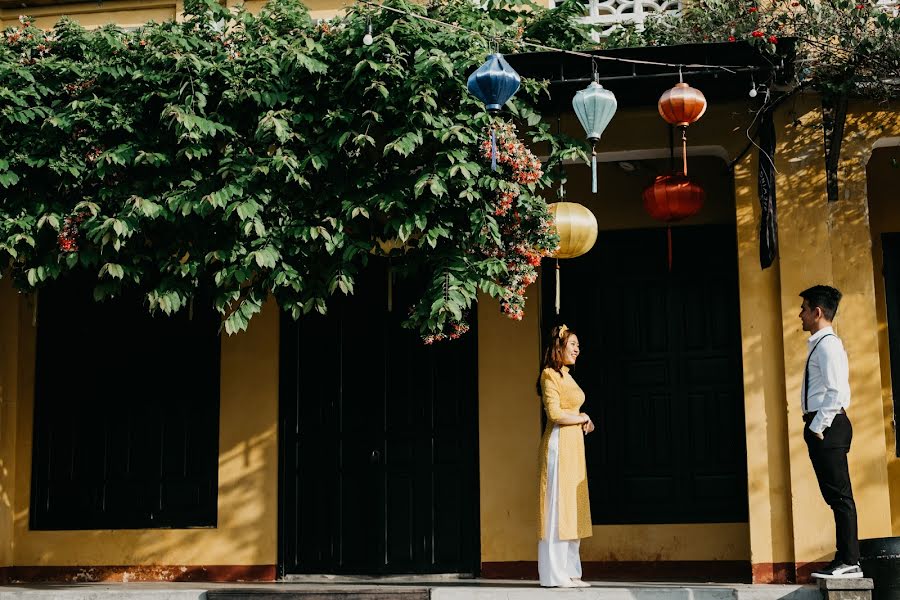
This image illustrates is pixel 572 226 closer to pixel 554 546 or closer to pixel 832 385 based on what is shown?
pixel 832 385

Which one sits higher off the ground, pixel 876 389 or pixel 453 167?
pixel 453 167

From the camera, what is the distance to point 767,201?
824 centimetres

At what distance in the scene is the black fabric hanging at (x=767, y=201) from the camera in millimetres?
8227

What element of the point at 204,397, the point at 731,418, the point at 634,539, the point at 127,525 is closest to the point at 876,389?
the point at 731,418

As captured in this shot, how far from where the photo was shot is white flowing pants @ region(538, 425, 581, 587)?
332 inches

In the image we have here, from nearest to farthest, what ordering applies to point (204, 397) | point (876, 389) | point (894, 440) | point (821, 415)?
point (821, 415)
point (876, 389)
point (894, 440)
point (204, 397)

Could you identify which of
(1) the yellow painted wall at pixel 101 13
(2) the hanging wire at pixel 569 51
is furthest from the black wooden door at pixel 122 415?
(2) the hanging wire at pixel 569 51

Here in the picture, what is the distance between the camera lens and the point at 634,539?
9.78 metres

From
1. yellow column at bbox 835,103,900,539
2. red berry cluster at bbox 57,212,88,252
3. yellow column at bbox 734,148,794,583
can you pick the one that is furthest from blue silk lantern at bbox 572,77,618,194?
red berry cluster at bbox 57,212,88,252

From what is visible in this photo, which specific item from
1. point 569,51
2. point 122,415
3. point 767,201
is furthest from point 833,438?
point 122,415

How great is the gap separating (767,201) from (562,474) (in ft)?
8.02

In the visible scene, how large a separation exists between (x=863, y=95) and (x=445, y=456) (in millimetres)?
4424

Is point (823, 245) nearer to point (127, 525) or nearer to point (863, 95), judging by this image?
point (863, 95)

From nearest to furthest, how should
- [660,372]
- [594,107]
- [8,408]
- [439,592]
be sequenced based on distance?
[594,107] < [439,592] < [660,372] < [8,408]
